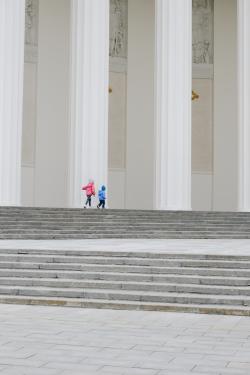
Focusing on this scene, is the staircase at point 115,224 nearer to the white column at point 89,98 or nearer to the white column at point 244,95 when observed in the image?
the white column at point 89,98

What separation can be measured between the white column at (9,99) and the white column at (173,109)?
6.82m

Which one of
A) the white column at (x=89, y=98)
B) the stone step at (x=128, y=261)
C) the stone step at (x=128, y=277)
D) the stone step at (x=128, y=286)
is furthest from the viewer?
the white column at (x=89, y=98)

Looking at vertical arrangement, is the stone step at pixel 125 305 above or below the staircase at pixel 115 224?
below

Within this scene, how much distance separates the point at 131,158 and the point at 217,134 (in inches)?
228

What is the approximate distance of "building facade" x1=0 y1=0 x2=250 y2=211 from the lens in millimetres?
29578

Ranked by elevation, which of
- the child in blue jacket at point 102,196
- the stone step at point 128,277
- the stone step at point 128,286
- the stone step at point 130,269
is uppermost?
the child in blue jacket at point 102,196

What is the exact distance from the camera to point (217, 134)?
39375 mm

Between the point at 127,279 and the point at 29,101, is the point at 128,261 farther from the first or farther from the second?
the point at 29,101

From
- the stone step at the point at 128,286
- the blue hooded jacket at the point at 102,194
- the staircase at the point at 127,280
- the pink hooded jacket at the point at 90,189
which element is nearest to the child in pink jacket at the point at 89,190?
the pink hooded jacket at the point at 90,189

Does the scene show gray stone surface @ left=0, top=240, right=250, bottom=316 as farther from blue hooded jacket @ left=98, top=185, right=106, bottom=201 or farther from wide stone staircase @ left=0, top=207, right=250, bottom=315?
blue hooded jacket @ left=98, top=185, right=106, bottom=201

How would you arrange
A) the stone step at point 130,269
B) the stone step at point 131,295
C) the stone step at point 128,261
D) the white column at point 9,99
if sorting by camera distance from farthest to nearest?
the white column at point 9,99 < the stone step at point 128,261 < the stone step at point 130,269 < the stone step at point 131,295

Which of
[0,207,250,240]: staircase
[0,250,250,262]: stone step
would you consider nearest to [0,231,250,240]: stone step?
[0,207,250,240]: staircase

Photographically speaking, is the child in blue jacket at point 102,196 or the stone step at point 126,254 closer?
the stone step at point 126,254

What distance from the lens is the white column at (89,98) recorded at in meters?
29.6
